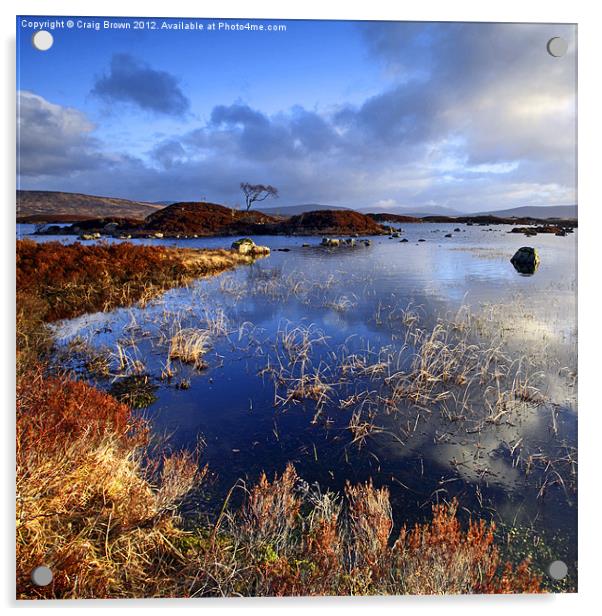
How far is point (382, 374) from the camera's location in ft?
18.3

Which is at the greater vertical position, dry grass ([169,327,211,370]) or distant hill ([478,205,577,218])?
distant hill ([478,205,577,218])

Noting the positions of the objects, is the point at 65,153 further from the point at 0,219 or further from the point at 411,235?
the point at 411,235

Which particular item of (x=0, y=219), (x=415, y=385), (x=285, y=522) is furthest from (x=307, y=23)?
(x=285, y=522)

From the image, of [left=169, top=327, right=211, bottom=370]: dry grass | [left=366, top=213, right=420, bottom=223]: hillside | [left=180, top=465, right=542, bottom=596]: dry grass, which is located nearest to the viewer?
[left=180, top=465, right=542, bottom=596]: dry grass

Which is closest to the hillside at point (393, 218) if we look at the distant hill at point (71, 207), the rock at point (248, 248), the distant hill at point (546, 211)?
the distant hill at point (546, 211)

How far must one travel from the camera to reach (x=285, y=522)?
381 centimetres

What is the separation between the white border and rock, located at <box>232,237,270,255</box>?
9.78ft

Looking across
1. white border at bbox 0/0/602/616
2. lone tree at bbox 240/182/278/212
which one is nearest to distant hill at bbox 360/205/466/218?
lone tree at bbox 240/182/278/212

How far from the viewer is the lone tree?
4.92m

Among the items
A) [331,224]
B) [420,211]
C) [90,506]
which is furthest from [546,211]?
[90,506]

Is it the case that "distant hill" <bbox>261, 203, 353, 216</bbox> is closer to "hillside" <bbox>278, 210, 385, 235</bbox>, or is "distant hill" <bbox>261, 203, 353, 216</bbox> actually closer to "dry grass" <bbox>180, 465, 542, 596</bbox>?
"hillside" <bbox>278, 210, 385, 235</bbox>
